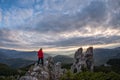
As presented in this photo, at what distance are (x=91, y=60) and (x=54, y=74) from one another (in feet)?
215

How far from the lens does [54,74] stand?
55.3 m

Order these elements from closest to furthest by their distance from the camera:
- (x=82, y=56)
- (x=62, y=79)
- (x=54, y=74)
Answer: (x=62, y=79), (x=54, y=74), (x=82, y=56)

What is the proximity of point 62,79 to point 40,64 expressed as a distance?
6.55 metres

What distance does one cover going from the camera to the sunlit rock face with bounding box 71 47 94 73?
113 m

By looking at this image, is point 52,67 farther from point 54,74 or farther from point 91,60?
point 91,60

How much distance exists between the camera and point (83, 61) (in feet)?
384

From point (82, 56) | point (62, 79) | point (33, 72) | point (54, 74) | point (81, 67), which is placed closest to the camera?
point (62, 79)

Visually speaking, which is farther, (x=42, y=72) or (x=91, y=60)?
(x=91, y=60)

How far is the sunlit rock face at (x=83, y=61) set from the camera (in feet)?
372

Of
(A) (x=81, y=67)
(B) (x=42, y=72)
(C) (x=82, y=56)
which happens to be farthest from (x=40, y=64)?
(C) (x=82, y=56)

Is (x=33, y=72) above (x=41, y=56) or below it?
below

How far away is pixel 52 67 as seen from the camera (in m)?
56.2

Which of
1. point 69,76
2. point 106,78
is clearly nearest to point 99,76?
point 106,78

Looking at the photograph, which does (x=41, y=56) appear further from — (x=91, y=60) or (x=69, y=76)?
(x=91, y=60)
